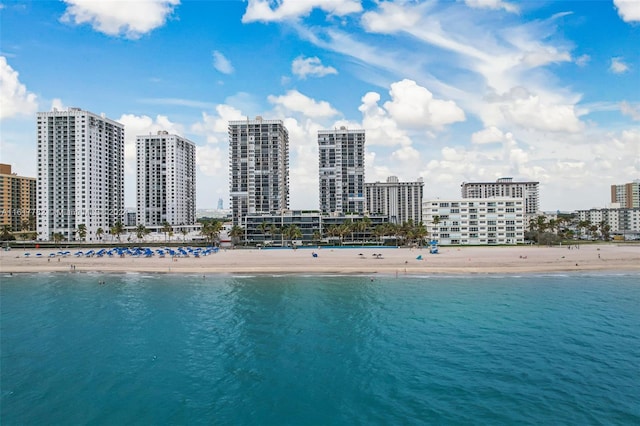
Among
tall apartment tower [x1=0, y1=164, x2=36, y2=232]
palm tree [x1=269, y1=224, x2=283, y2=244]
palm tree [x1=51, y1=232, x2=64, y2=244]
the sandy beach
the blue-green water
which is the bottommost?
the blue-green water

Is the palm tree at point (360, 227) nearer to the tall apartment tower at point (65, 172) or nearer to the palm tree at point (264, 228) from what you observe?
the palm tree at point (264, 228)

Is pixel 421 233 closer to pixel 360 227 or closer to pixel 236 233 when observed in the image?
pixel 360 227

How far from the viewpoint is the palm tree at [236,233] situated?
4707 inches

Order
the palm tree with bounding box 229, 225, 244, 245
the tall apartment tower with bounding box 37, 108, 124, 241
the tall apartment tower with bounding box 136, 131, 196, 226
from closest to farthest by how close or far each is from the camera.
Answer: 1. the palm tree with bounding box 229, 225, 244, 245
2. the tall apartment tower with bounding box 37, 108, 124, 241
3. the tall apartment tower with bounding box 136, 131, 196, 226

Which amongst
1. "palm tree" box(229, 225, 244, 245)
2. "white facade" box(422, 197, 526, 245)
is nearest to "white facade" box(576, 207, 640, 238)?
"white facade" box(422, 197, 526, 245)

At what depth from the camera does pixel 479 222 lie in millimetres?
115500

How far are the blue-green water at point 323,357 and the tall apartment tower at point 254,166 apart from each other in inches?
3465

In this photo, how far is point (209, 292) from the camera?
2115 inches

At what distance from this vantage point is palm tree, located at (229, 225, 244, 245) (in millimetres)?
119562

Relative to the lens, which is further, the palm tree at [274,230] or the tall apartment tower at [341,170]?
the tall apartment tower at [341,170]

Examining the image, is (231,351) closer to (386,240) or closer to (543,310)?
(543,310)

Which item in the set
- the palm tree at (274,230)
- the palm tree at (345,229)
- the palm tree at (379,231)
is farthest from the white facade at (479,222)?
the palm tree at (274,230)

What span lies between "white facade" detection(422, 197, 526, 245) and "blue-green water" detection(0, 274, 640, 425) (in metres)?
62.5

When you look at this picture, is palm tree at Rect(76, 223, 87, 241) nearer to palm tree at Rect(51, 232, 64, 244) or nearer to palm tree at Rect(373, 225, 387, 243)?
palm tree at Rect(51, 232, 64, 244)
